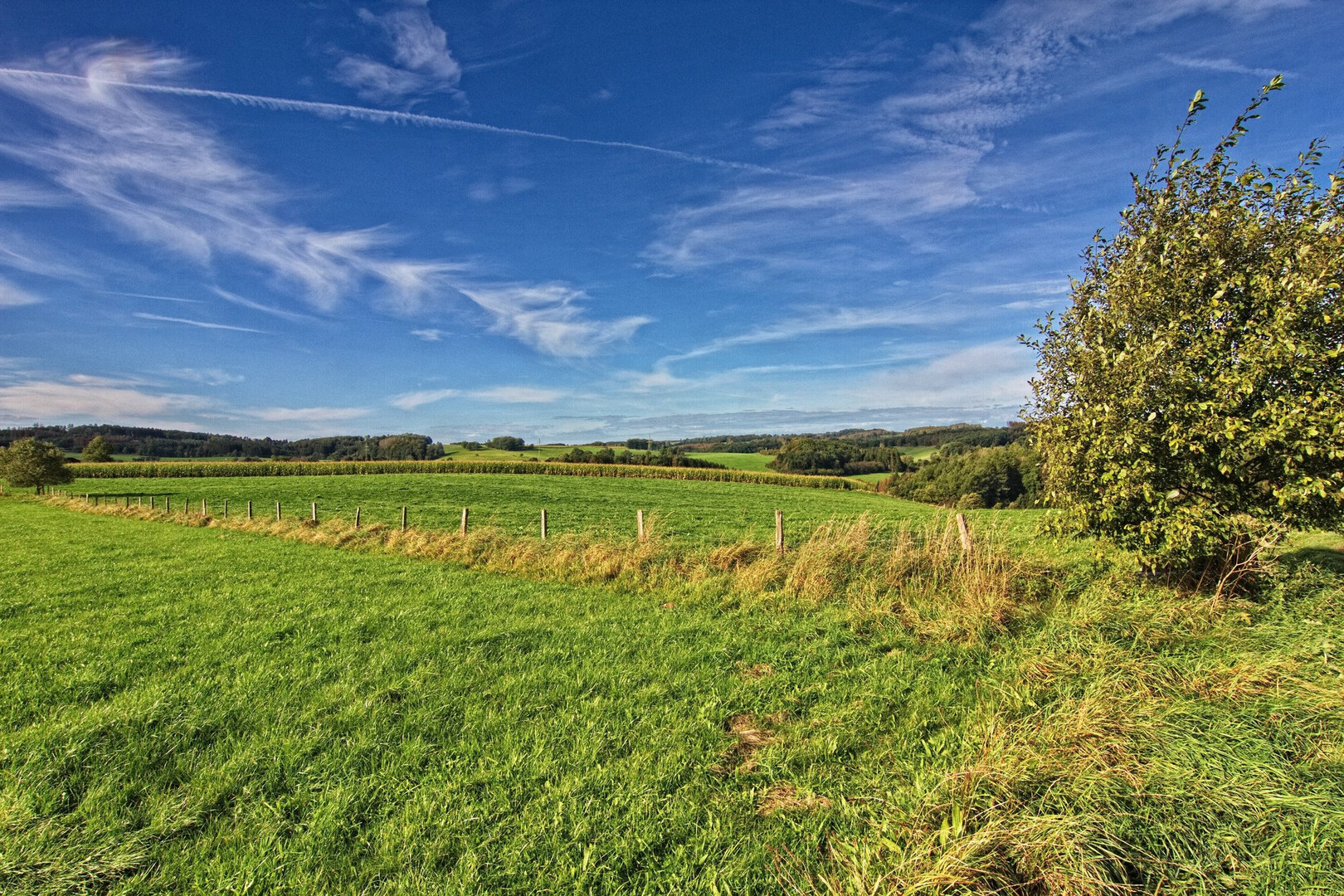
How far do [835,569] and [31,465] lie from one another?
75.1 metres

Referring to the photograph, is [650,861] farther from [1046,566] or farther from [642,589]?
[1046,566]

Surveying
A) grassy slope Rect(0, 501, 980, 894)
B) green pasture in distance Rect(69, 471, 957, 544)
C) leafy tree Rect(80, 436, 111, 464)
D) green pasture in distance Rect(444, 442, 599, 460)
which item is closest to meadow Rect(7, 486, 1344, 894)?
grassy slope Rect(0, 501, 980, 894)

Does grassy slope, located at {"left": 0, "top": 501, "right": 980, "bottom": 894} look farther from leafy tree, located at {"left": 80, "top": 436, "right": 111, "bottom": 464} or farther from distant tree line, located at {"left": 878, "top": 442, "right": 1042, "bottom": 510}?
leafy tree, located at {"left": 80, "top": 436, "right": 111, "bottom": 464}

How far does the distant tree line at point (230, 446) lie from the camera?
309 feet

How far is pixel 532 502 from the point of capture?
39.8 m

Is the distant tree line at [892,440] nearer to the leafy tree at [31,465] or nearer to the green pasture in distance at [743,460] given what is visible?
the green pasture in distance at [743,460]

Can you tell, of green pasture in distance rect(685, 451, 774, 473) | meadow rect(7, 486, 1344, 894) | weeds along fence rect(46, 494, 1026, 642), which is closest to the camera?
meadow rect(7, 486, 1344, 894)

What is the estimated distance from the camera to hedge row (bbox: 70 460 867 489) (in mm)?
72688

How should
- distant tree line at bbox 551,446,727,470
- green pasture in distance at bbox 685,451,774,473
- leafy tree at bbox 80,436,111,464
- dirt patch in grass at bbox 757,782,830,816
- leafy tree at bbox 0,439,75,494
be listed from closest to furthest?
1. dirt patch in grass at bbox 757,782,830,816
2. leafy tree at bbox 0,439,75,494
3. distant tree line at bbox 551,446,727,470
4. leafy tree at bbox 80,436,111,464
5. green pasture in distance at bbox 685,451,774,473

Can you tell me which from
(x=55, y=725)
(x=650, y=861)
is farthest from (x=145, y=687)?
(x=650, y=861)

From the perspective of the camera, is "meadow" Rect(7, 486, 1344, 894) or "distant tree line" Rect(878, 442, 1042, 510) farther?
"distant tree line" Rect(878, 442, 1042, 510)

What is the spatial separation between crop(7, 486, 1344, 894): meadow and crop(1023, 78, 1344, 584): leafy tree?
1.12m

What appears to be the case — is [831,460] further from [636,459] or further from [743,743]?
[743,743]

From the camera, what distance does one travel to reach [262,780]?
4285 mm
